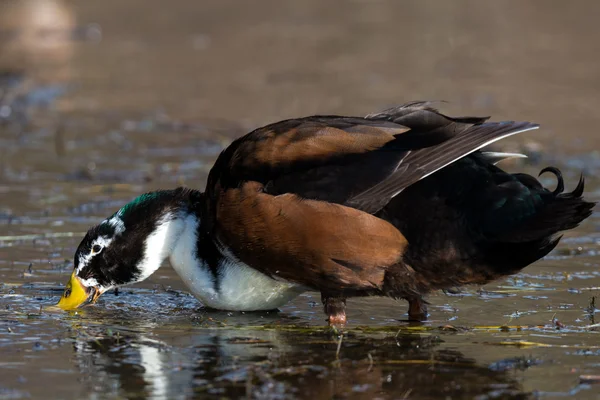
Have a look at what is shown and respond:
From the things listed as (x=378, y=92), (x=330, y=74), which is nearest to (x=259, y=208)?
(x=378, y=92)

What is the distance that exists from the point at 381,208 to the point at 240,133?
6049 mm

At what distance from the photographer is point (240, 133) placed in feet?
39.9

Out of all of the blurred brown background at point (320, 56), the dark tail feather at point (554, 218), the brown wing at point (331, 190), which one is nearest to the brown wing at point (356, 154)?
the brown wing at point (331, 190)

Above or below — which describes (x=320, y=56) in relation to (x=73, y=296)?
above

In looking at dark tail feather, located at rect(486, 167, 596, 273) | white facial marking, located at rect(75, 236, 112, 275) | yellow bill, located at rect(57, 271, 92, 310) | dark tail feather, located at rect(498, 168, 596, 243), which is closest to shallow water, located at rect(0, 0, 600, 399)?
yellow bill, located at rect(57, 271, 92, 310)

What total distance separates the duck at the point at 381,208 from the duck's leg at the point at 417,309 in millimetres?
19

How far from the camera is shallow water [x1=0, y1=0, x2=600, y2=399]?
216 inches

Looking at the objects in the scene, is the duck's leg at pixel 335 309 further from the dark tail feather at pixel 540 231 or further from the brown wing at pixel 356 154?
the dark tail feather at pixel 540 231

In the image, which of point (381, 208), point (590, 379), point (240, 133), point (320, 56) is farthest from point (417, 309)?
point (320, 56)

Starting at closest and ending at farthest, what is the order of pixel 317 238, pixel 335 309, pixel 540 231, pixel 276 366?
pixel 276 366 < pixel 540 231 < pixel 317 238 < pixel 335 309

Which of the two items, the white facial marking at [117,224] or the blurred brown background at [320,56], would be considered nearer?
the white facial marking at [117,224]

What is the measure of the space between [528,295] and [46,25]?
1368 centimetres

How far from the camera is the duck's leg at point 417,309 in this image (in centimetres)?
662

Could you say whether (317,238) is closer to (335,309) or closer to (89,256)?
(335,309)
